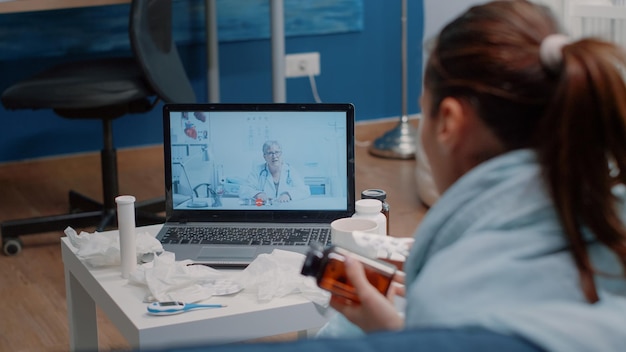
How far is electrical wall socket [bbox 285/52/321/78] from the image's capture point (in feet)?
13.5

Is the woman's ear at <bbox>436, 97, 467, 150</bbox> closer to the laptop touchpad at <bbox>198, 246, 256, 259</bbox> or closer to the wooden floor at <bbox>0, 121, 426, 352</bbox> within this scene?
the laptop touchpad at <bbox>198, 246, 256, 259</bbox>

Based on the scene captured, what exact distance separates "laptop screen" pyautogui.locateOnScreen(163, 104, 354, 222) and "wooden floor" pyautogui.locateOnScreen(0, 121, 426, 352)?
2.26 feet

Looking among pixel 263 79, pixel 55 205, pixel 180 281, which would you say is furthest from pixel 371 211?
pixel 263 79

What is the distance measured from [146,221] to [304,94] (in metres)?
1.34

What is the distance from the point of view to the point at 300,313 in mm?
1470

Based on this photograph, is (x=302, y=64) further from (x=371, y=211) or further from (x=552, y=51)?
(x=552, y=51)

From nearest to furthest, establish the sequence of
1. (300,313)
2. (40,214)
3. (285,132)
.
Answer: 1. (300,313)
2. (285,132)
3. (40,214)

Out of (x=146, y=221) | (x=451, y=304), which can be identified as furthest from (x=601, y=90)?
(x=146, y=221)

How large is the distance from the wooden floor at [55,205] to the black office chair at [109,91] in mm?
93

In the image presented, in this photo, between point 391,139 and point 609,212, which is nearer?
point 609,212

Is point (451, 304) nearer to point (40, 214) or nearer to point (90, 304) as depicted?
point (90, 304)

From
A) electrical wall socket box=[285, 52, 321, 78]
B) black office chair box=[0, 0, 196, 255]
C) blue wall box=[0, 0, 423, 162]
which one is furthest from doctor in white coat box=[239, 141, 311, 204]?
electrical wall socket box=[285, 52, 321, 78]

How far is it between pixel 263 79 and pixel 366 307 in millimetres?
3015

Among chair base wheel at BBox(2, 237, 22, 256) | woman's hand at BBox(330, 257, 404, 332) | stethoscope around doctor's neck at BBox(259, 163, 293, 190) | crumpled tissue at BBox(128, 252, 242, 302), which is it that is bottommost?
chair base wheel at BBox(2, 237, 22, 256)
